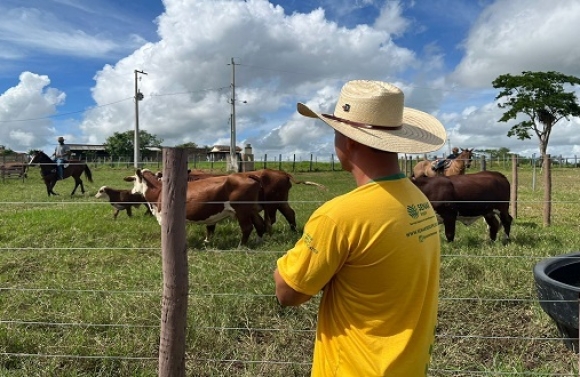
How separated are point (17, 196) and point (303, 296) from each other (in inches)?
611

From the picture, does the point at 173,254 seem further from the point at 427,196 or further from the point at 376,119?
the point at 427,196

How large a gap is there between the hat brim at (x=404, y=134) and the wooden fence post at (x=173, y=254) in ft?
3.33

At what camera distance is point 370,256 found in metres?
1.54

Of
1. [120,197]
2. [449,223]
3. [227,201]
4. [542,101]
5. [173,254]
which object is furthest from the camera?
[542,101]

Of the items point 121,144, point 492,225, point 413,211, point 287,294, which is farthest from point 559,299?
point 121,144

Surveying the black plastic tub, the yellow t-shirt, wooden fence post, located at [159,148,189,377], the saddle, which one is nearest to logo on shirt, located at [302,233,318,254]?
the yellow t-shirt

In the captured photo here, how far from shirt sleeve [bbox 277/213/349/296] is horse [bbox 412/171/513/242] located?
6532 mm

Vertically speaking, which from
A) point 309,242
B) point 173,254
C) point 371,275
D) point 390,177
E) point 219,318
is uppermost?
point 390,177

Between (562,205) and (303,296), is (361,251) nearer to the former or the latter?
(303,296)

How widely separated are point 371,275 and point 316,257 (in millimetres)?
200

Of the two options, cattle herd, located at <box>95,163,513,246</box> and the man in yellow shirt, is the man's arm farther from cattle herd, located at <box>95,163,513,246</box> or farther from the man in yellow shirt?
cattle herd, located at <box>95,163,513,246</box>

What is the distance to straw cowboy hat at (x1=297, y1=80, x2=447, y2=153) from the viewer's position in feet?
5.19

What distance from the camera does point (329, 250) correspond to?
151 centimetres

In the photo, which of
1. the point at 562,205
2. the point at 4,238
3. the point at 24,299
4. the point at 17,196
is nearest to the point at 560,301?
the point at 24,299
